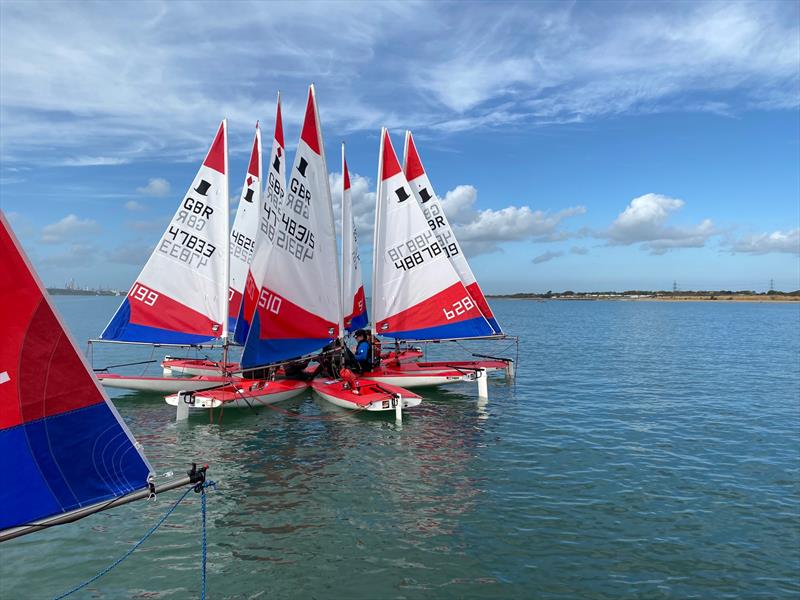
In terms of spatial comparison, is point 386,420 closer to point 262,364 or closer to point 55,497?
point 262,364

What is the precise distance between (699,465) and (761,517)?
3389 mm

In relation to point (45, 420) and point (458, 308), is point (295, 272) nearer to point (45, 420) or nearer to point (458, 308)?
point (458, 308)

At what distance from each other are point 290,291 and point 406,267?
18.4ft

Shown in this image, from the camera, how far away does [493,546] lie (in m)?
9.36

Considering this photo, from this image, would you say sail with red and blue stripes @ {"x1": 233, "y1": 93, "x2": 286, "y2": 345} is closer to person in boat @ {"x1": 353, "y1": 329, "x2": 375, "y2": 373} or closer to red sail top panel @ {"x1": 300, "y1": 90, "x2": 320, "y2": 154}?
red sail top panel @ {"x1": 300, "y1": 90, "x2": 320, "y2": 154}

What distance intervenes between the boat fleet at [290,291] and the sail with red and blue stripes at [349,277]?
1.00 ft

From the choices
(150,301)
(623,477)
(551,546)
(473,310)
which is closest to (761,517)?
(623,477)

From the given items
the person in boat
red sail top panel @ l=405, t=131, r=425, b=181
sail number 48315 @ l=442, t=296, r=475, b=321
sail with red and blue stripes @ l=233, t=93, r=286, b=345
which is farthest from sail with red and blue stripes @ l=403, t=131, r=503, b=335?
sail with red and blue stripes @ l=233, t=93, r=286, b=345

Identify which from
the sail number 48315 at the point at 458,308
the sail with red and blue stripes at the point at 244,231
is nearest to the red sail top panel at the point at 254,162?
the sail with red and blue stripes at the point at 244,231

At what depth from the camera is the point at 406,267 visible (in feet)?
72.7

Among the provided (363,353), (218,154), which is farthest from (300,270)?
(218,154)

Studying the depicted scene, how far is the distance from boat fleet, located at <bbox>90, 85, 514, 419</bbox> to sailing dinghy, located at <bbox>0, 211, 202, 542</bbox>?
42.0ft

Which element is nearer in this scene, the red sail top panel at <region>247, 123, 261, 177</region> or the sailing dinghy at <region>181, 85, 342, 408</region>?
the sailing dinghy at <region>181, 85, 342, 408</region>

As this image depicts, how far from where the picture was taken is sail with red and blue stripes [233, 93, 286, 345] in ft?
59.2
